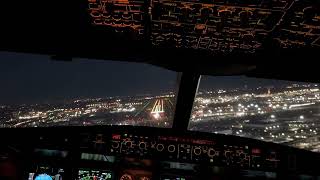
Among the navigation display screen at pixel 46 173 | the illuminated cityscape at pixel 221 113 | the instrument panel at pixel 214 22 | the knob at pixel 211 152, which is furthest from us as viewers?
the illuminated cityscape at pixel 221 113

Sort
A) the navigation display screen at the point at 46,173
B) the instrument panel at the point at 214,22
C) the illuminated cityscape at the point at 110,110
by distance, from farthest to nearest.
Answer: the illuminated cityscape at the point at 110,110, the navigation display screen at the point at 46,173, the instrument panel at the point at 214,22

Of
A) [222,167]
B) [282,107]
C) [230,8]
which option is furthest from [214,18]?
[282,107]

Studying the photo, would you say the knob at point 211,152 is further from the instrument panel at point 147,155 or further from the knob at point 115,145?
the knob at point 115,145

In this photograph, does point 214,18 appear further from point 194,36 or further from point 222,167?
point 222,167

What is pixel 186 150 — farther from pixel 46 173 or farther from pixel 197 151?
pixel 46 173

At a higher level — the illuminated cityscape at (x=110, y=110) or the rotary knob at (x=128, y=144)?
the illuminated cityscape at (x=110, y=110)

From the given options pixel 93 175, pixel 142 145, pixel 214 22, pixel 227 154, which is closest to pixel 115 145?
pixel 142 145

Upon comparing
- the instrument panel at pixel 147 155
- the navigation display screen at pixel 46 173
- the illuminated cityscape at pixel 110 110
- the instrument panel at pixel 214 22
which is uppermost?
the instrument panel at pixel 214 22

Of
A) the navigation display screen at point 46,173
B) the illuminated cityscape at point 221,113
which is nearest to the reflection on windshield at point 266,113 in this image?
the illuminated cityscape at point 221,113

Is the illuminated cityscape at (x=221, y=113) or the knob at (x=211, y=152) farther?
the illuminated cityscape at (x=221, y=113)

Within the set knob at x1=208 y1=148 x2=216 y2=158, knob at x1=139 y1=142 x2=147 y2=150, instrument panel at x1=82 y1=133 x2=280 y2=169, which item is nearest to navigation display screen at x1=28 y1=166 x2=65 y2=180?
instrument panel at x1=82 y1=133 x2=280 y2=169

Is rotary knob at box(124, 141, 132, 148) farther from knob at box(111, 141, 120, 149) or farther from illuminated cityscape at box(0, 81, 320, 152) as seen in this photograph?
illuminated cityscape at box(0, 81, 320, 152)
